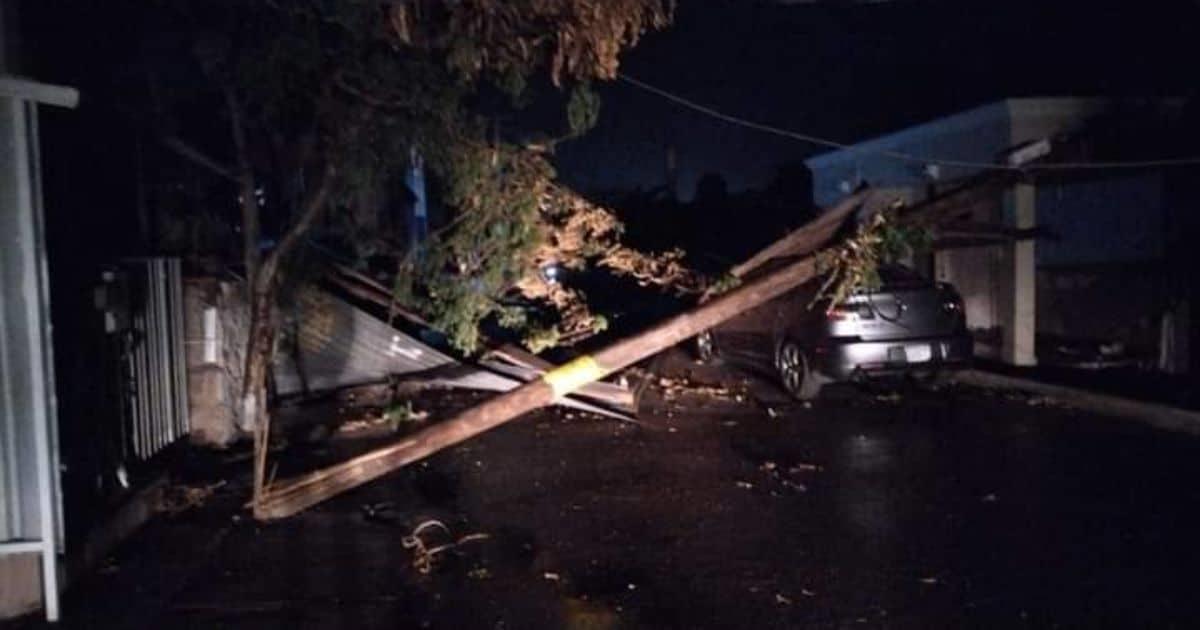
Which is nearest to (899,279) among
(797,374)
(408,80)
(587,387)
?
(797,374)

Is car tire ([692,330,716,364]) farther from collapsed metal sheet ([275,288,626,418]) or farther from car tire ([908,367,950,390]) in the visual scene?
collapsed metal sheet ([275,288,626,418])

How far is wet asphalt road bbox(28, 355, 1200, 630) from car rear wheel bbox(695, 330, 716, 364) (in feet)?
18.7

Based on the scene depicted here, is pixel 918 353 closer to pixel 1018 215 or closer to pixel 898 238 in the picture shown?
pixel 898 238

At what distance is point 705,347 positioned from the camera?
1766cm

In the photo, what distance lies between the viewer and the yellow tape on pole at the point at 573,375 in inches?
371

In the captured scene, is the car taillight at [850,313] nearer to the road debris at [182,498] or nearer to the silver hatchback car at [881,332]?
the silver hatchback car at [881,332]

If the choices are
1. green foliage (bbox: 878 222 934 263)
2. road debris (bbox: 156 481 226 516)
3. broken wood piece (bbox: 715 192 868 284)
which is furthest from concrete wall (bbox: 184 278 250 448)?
green foliage (bbox: 878 222 934 263)

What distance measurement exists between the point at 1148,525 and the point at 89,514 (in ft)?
22.5

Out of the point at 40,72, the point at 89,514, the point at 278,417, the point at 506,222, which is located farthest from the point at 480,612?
the point at 278,417

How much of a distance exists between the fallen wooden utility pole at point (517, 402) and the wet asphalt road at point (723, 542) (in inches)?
8.3

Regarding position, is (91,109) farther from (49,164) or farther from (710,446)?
(710,446)

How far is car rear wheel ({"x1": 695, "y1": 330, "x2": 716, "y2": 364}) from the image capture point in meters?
17.2

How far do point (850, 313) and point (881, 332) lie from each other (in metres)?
0.42

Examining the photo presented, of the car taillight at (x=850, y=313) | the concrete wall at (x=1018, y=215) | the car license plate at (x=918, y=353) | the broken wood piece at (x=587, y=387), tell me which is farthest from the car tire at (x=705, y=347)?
the broken wood piece at (x=587, y=387)
